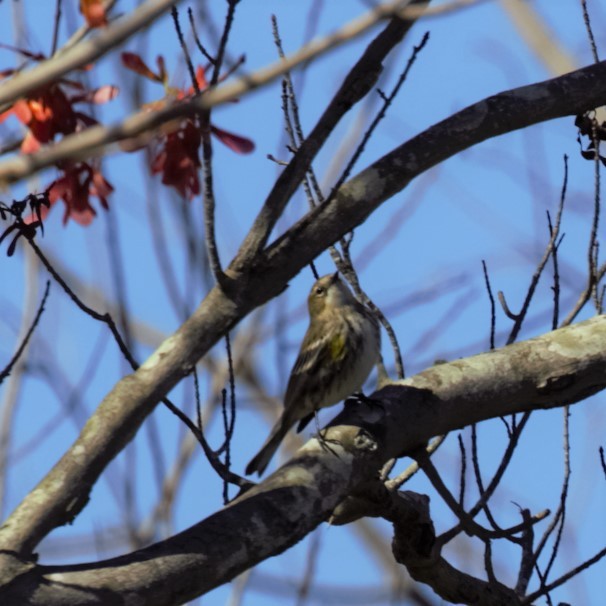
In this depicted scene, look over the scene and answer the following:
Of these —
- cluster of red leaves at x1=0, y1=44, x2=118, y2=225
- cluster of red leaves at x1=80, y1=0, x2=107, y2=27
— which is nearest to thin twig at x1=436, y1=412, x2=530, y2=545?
cluster of red leaves at x1=0, y1=44, x2=118, y2=225

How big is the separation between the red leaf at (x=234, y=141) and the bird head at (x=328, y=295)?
203cm

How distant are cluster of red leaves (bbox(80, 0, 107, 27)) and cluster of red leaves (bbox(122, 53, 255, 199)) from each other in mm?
638

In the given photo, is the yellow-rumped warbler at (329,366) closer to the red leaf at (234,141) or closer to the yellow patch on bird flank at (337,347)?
the yellow patch on bird flank at (337,347)

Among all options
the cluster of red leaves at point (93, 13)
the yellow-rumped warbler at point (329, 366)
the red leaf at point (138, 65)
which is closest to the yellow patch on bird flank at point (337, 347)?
the yellow-rumped warbler at point (329, 366)

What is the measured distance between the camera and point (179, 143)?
3014 millimetres

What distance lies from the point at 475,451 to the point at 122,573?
1473 mm

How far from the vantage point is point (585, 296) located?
386 centimetres

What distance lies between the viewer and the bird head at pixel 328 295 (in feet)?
16.6

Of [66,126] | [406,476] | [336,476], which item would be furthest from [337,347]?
[66,126]

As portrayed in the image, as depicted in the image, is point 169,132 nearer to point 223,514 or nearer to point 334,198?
point 334,198

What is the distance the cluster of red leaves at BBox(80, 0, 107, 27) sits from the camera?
2.30 metres

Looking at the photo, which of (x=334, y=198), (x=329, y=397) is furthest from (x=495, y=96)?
(x=329, y=397)

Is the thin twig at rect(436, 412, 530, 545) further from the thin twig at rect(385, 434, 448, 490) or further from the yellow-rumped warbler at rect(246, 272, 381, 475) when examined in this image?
the yellow-rumped warbler at rect(246, 272, 381, 475)

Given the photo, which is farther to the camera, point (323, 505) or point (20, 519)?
point (323, 505)
